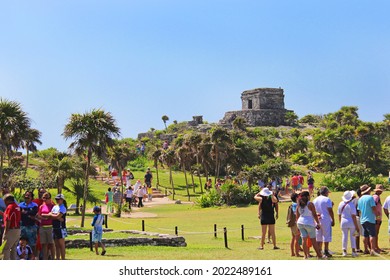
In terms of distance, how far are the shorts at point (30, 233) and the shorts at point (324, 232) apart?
19.0 ft

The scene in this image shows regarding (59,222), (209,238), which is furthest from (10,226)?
(209,238)

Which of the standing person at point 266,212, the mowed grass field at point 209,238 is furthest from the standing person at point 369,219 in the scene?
the standing person at point 266,212

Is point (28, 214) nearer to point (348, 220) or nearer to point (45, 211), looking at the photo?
point (45, 211)

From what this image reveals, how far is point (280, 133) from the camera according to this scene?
85750 millimetres

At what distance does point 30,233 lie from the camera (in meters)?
12.0

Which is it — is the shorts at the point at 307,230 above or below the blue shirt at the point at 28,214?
below

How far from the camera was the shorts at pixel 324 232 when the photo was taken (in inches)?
468

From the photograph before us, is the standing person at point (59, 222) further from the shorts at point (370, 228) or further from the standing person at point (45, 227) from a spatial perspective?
the shorts at point (370, 228)

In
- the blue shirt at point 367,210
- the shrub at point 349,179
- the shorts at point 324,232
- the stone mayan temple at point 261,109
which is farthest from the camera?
the stone mayan temple at point 261,109

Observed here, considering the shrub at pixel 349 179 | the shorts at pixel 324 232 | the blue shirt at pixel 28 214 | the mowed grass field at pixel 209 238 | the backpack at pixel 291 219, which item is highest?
the shrub at pixel 349 179

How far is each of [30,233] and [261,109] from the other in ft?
294

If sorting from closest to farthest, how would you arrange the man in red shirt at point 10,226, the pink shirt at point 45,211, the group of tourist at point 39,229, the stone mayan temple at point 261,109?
1. the man in red shirt at point 10,226
2. the group of tourist at point 39,229
3. the pink shirt at point 45,211
4. the stone mayan temple at point 261,109

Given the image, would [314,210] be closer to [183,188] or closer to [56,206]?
[56,206]

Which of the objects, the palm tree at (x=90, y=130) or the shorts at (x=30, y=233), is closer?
the shorts at (x=30, y=233)
